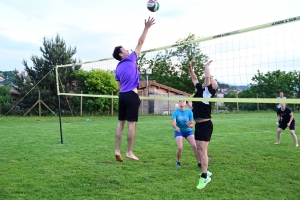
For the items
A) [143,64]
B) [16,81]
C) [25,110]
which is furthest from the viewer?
[143,64]

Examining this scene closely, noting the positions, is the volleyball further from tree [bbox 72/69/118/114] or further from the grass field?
tree [bbox 72/69/118/114]

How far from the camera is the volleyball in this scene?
6359 millimetres

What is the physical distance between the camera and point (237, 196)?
5504 millimetres

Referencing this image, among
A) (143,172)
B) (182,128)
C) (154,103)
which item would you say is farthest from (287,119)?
(154,103)

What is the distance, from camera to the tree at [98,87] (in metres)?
28.1

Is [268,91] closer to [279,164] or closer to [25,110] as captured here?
[279,164]

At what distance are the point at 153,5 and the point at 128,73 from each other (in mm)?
1681

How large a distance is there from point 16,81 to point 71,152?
23854 mm

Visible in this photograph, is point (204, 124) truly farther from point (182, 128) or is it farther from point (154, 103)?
point (154, 103)

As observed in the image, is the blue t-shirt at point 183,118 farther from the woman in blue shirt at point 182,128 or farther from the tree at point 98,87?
the tree at point 98,87

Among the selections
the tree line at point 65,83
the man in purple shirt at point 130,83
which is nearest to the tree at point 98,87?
the tree line at point 65,83

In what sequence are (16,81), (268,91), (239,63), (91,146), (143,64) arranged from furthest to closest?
(143,64) < (16,81) < (268,91) < (91,146) < (239,63)

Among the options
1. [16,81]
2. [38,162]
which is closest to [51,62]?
[16,81]

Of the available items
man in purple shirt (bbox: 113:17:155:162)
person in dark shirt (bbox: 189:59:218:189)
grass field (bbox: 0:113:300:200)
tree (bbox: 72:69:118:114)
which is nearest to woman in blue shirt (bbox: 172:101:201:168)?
grass field (bbox: 0:113:300:200)
